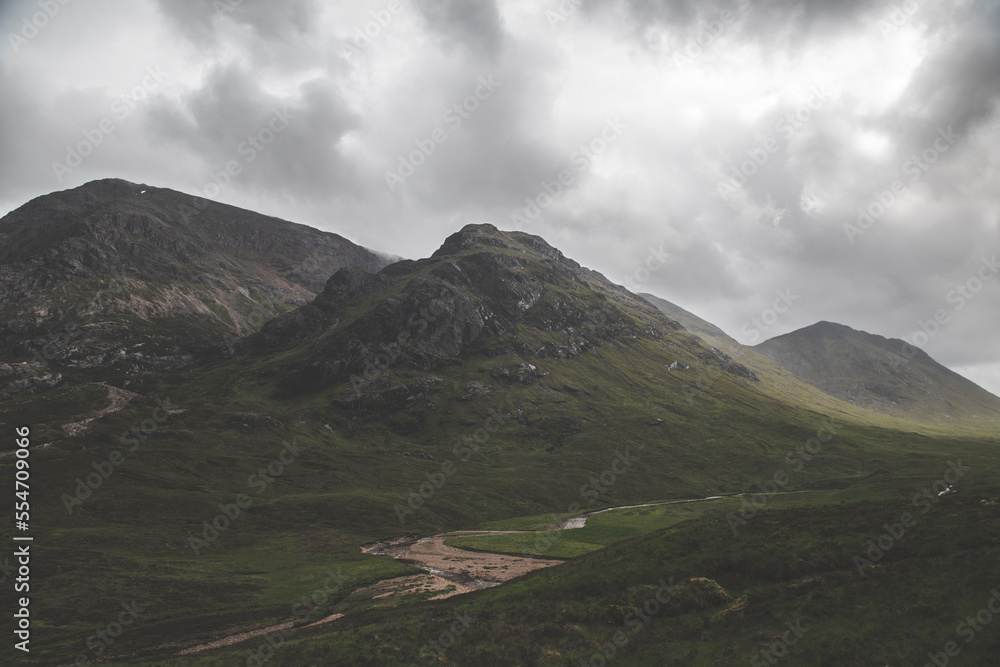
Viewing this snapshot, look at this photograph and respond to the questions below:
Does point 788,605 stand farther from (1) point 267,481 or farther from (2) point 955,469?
(2) point 955,469

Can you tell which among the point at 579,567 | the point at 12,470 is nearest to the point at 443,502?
the point at 579,567

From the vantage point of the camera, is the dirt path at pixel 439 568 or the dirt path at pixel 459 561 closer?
the dirt path at pixel 439 568

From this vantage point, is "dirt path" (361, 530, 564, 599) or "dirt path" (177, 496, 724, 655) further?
"dirt path" (361, 530, 564, 599)

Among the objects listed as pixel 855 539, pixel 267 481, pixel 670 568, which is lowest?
pixel 267 481

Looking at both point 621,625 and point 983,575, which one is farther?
point 621,625

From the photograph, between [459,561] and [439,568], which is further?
[459,561]

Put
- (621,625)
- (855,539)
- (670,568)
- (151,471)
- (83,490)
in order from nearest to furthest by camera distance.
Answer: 1. (621,625)
2. (855,539)
3. (670,568)
4. (83,490)
5. (151,471)

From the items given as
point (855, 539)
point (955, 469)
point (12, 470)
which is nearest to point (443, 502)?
point (855, 539)

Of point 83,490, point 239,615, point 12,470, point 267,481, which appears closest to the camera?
point 239,615

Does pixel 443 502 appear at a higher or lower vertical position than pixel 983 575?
lower

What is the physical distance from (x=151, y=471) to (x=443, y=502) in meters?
107

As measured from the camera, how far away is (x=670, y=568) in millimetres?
46250

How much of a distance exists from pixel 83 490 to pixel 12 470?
37872 millimetres

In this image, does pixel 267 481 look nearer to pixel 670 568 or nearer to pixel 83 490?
pixel 83 490
